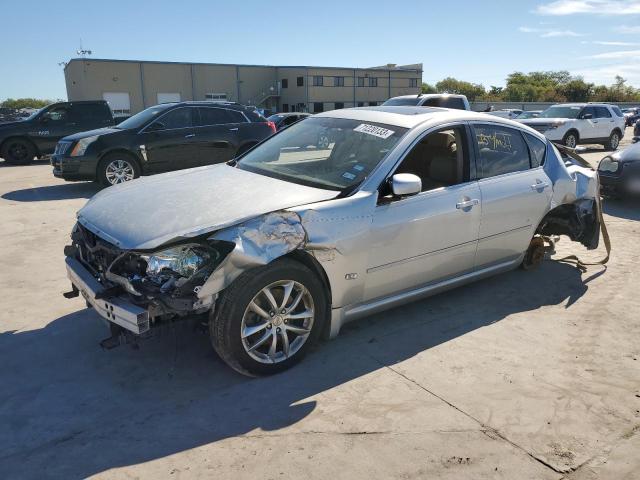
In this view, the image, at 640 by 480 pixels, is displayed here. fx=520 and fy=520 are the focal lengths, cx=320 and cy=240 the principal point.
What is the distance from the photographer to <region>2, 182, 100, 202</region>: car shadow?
373 inches

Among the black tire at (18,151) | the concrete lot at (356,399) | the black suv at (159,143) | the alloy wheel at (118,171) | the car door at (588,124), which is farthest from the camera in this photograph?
the car door at (588,124)

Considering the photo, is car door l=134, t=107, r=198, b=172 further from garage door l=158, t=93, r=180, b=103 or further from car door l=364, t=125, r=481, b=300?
garage door l=158, t=93, r=180, b=103

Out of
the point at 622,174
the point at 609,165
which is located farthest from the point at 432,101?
the point at 622,174

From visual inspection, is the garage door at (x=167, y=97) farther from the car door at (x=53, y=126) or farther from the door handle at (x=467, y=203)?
the door handle at (x=467, y=203)

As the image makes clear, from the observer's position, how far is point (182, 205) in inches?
137

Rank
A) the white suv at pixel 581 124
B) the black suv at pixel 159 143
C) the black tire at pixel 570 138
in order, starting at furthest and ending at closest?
the black tire at pixel 570 138
the white suv at pixel 581 124
the black suv at pixel 159 143

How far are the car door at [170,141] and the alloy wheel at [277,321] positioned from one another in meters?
7.45

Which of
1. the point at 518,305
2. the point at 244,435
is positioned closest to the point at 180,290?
the point at 244,435

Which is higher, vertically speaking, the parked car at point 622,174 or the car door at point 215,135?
the car door at point 215,135

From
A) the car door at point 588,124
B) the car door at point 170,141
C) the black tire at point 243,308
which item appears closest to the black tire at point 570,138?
the car door at point 588,124

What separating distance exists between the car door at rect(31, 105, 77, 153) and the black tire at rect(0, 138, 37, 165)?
11.4 inches

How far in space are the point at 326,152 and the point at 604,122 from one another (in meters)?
18.2

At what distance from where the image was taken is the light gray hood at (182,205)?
3.16m

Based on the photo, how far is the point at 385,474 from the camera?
8.50 feet
